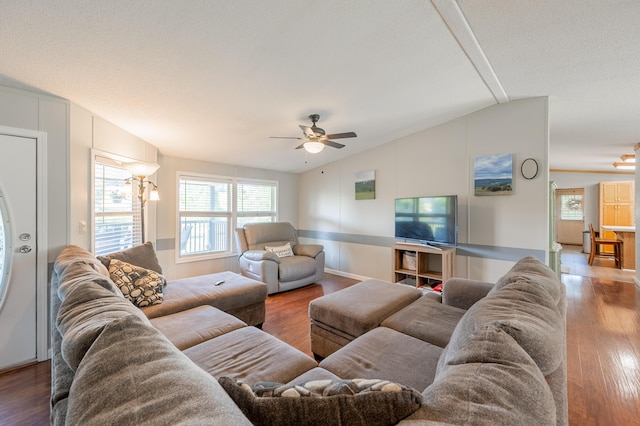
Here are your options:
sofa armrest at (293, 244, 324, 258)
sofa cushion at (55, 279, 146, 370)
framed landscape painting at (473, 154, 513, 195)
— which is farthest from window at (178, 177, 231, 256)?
framed landscape painting at (473, 154, 513, 195)

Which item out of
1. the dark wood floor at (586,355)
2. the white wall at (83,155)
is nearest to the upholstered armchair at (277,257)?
the dark wood floor at (586,355)

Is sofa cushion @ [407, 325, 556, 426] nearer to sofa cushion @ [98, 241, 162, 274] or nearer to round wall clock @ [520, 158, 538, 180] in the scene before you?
sofa cushion @ [98, 241, 162, 274]

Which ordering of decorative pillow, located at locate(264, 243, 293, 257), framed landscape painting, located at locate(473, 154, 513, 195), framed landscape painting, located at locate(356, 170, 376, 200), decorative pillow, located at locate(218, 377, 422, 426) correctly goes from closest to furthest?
decorative pillow, located at locate(218, 377, 422, 426) → framed landscape painting, located at locate(473, 154, 513, 195) → decorative pillow, located at locate(264, 243, 293, 257) → framed landscape painting, located at locate(356, 170, 376, 200)

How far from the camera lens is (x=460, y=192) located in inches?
150

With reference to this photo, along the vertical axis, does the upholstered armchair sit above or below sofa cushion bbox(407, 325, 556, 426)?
below

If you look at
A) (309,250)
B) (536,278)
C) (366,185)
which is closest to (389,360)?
(536,278)

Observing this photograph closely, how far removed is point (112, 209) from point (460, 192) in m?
4.47

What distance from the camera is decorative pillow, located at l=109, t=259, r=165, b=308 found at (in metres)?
2.21

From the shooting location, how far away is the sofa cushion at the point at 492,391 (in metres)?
0.60

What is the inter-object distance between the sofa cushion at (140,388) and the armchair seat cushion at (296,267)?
337cm

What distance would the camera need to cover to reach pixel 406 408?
2.17 feet

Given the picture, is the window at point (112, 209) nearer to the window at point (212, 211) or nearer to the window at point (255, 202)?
the window at point (212, 211)

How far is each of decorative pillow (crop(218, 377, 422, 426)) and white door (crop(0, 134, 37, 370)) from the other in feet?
8.81

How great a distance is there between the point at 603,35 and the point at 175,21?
304cm
